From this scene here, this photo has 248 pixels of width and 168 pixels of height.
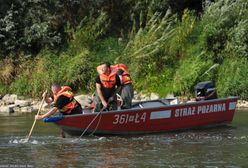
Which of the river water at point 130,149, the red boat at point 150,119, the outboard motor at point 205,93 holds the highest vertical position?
the outboard motor at point 205,93

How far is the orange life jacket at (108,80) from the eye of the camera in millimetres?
16406

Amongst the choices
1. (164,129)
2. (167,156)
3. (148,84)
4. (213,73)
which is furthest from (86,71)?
(167,156)

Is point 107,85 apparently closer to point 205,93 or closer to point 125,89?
point 125,89

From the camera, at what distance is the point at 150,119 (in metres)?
16.7

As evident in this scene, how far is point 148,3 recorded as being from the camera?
29.2 m

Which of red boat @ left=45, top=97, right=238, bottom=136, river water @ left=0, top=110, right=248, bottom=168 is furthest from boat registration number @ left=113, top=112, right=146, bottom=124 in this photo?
river water @ left=0, top=110, right=248, bottom=168

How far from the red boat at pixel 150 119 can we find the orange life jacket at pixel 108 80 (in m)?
0.74

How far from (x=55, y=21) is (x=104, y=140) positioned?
13902 mm

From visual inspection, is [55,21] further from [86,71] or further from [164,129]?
[164,129]

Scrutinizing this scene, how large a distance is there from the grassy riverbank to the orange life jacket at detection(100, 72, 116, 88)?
27.0 ft

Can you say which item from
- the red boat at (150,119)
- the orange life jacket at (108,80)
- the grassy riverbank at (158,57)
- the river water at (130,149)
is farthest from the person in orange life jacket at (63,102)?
the grassy riverbank at (158,57)

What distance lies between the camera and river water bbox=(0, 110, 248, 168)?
12812mm

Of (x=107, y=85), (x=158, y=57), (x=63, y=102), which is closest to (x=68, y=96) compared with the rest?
(x=63, y=102)

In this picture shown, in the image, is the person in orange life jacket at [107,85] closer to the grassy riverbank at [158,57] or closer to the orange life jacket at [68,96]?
the orange life jacket at [68,96]
